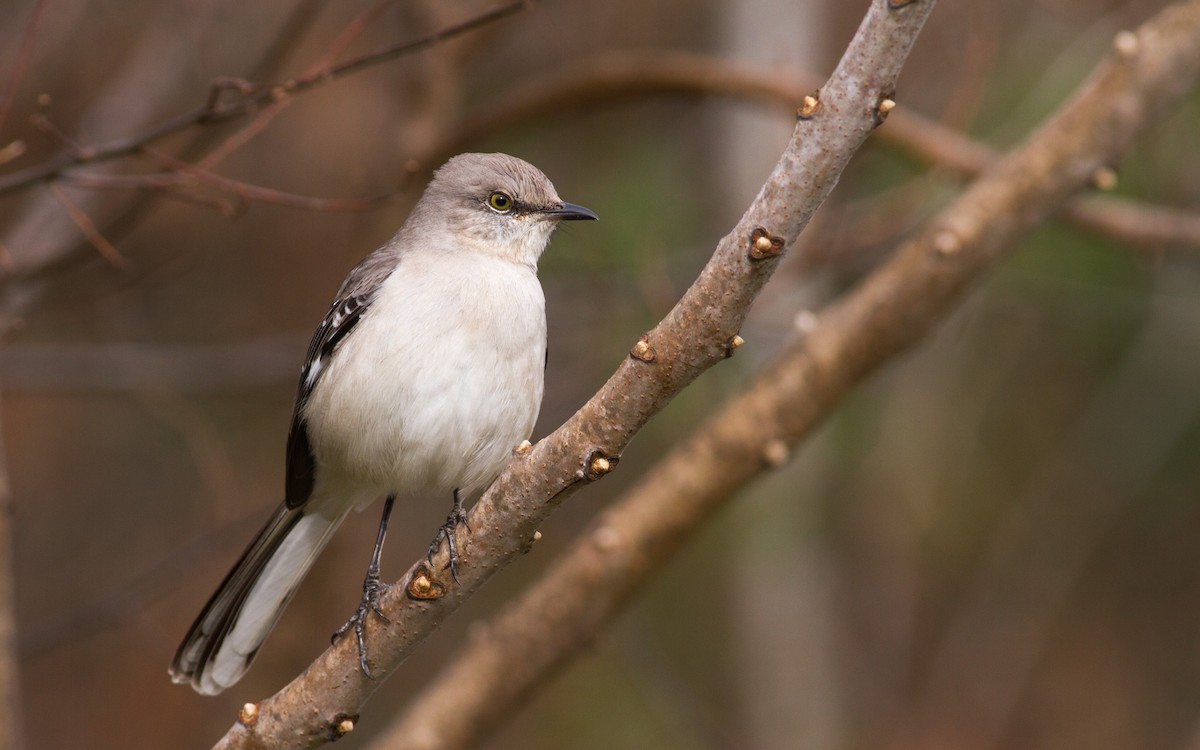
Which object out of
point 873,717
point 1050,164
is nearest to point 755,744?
point 873,717

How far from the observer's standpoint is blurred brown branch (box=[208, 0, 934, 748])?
2.43 metres

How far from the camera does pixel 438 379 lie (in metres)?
3.94

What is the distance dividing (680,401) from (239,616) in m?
3.52

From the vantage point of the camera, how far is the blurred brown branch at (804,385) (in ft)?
15.5

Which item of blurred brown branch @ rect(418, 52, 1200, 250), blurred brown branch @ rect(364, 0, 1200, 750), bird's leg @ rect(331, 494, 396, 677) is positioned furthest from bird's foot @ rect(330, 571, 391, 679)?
blurred brown branch @ rect(418, 52, 1200, 250)

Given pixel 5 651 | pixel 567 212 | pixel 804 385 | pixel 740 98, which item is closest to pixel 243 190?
pixel 567 212

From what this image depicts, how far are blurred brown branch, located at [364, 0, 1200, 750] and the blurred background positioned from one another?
3.07 ft

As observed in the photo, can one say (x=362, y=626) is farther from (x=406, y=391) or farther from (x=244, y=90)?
(x=244, y=90)

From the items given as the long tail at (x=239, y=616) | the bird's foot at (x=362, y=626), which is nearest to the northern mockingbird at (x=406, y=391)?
the long tail at (x=239, y=616)

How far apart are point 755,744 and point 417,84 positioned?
4.39 meters

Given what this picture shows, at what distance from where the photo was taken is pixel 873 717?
7.91 meters

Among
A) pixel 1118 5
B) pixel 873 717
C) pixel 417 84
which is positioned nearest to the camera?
pixel 417 84

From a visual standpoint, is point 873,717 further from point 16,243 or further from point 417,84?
point 16,243

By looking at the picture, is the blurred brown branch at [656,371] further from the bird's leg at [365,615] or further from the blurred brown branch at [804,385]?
the blurred brown branch at [804,385]
